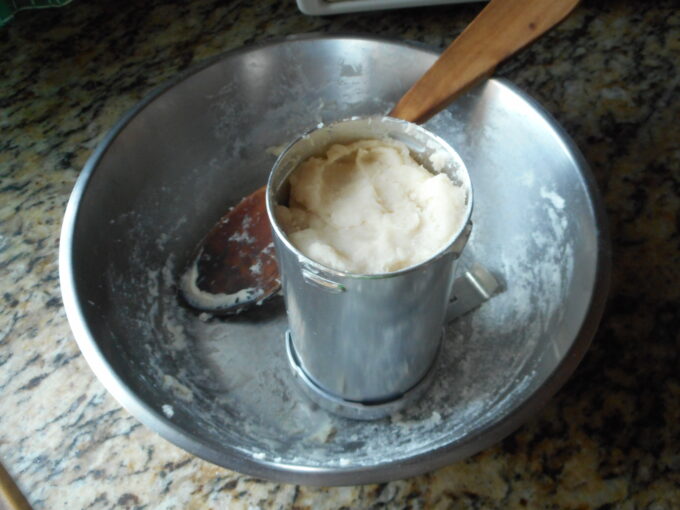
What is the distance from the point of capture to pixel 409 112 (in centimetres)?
64

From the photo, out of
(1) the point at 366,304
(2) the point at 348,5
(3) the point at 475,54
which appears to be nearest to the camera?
(1) the point at 366,304

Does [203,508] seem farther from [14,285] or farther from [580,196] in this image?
[580,196]

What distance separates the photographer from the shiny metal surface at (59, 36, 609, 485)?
1.65 ft

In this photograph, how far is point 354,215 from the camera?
514 mm

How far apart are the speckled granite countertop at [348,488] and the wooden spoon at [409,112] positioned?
14 cm

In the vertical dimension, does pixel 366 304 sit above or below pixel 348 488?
above

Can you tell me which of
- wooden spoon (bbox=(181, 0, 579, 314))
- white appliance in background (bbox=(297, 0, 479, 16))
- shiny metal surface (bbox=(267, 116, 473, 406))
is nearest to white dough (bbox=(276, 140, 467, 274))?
shiny metal surface (bbox=(267, 116, 473, 406))

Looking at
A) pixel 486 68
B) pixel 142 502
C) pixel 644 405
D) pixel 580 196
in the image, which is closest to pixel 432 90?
pixel 486 68

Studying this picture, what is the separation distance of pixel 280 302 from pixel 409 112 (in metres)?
0.23

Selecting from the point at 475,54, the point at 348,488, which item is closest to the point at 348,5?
the point at 475,54

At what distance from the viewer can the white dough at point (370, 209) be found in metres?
0.48

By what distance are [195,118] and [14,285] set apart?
25 cm

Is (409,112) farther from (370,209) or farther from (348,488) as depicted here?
(348,488)

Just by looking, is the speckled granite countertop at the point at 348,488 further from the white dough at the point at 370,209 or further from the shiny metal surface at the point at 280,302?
the white dough at the point at 370,209
